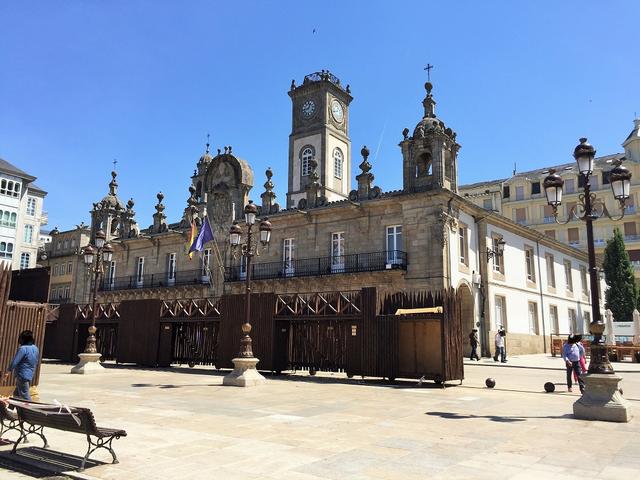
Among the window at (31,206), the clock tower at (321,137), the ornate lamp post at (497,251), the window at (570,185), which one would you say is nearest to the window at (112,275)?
the clock tower at (321,137)

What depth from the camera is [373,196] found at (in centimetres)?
2669

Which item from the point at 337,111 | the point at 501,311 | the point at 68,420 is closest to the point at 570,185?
the point at 337,111

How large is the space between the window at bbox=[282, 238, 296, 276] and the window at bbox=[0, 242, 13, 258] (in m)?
31.3

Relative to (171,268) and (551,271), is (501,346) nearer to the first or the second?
(551,271)

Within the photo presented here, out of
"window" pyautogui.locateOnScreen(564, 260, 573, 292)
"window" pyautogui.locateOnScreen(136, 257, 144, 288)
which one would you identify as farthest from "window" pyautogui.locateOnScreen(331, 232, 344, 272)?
"window" pyautogui.locateOnScreen(564, 260, 573, 292)

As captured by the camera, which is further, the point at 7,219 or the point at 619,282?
the point at 7,219

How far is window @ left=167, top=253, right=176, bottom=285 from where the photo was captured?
35688mm

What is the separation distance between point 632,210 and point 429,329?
43.3 m

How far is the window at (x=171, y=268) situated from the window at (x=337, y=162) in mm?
14666

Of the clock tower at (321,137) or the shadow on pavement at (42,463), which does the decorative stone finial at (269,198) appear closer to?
the clock tower at (321,137)

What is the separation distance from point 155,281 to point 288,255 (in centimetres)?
1211

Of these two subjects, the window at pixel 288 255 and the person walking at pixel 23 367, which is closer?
the person walking at pixel 23 367

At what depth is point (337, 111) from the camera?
145 feet

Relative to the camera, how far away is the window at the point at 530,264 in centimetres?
3269
